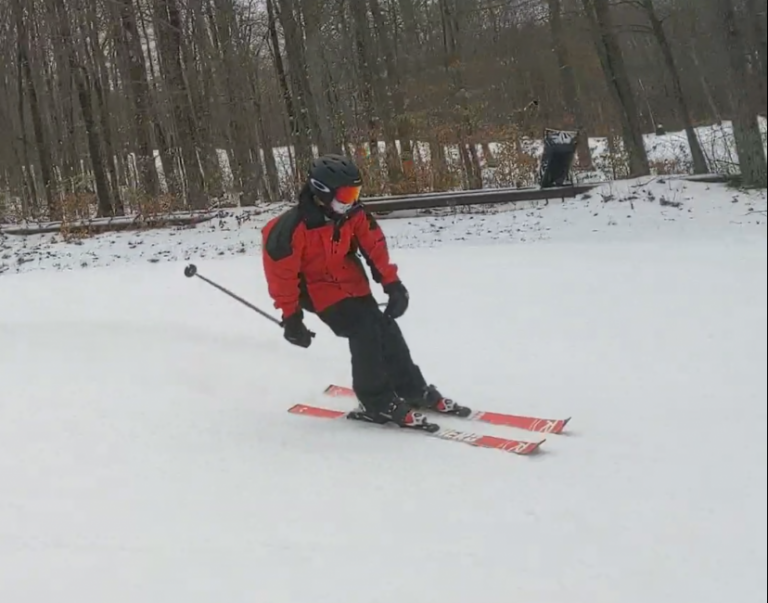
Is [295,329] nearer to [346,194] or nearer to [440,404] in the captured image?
[346,194]

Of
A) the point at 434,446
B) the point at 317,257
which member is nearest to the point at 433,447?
the point at 434,446

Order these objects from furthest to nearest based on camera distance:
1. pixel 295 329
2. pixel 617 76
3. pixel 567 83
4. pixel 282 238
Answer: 1. pixel 567 83
2. pixel 617 76
3. pixel 295 329
4. pixel 282 238

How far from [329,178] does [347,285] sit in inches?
25.3

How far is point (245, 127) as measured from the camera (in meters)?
17.8

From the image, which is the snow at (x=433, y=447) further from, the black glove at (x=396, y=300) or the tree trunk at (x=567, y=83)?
the tree trunk at (x=567, y=83)

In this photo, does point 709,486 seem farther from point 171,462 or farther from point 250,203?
point 250,203

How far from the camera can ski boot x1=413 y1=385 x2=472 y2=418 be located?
478cm

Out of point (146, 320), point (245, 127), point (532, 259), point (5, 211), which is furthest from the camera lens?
point (245, 127)

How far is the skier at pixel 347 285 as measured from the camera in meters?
4.43

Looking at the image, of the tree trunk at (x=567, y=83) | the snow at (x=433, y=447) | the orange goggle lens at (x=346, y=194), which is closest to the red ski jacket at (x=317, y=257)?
the orange goggle lens at (x=346, y=194)

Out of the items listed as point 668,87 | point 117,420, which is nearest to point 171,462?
point 117,420

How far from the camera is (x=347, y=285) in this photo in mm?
4695

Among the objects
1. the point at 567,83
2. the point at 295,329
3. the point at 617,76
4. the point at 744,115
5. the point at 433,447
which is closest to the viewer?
the point at 744,115

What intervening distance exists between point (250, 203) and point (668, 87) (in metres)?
14.4
